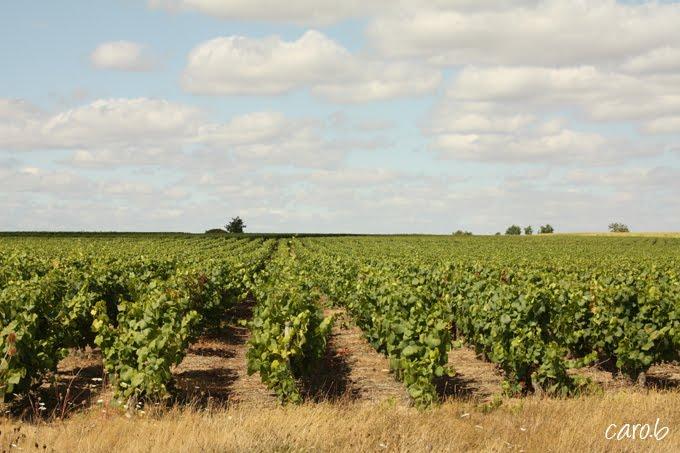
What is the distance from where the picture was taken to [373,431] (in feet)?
26.0

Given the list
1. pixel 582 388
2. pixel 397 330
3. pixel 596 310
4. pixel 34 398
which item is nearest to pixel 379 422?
pixel 397 330

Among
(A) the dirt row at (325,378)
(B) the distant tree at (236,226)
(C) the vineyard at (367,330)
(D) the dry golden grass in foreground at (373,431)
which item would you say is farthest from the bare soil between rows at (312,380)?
(B) the distant tree at (236,226)

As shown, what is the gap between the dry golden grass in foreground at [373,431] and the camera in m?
7.46

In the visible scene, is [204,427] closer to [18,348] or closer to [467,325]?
[18,348]

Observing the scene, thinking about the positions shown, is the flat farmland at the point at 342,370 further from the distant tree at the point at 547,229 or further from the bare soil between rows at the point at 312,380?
the distant tree at the point at 547,229

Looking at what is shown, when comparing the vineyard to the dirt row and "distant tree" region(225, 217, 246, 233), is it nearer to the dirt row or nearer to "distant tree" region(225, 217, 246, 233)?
the dirt row

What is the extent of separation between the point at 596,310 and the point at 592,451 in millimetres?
6629

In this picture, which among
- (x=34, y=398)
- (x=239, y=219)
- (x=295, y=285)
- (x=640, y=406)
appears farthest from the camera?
(x=239, y=219)

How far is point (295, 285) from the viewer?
14688mm

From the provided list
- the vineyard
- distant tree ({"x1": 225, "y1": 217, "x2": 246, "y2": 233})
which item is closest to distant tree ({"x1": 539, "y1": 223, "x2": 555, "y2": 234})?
distant tree ({"x1": 225, "y1": 217, "x2": 246, "y2": 233})

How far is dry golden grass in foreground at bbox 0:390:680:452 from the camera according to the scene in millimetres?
7461

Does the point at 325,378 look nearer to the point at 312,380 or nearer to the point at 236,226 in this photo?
the point at 312,380

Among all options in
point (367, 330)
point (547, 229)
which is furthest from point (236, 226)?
point (367, 330)

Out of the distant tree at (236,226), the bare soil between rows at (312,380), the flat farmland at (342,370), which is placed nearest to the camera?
the flat farmland at (342,370)
